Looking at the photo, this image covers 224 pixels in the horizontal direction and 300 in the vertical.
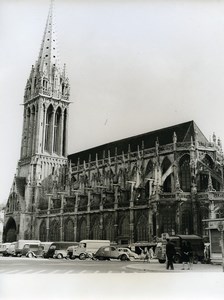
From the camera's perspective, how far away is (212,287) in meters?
14.9

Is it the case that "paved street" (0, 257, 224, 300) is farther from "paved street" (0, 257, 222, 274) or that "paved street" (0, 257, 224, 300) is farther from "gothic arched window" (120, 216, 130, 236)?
"gothic arched window" (120, 216, 130, 236)

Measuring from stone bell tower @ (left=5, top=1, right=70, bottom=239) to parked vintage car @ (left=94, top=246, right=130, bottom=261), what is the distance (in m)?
33.1

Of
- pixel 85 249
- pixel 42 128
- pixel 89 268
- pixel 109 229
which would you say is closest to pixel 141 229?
pixel 109 229

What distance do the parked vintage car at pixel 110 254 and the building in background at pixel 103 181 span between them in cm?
907

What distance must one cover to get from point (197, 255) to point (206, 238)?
29.0 ft

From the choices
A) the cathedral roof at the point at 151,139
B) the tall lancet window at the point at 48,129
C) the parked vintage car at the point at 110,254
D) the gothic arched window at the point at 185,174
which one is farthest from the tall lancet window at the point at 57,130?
the parked vintage car at the point at 110,254

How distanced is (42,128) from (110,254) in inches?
1551

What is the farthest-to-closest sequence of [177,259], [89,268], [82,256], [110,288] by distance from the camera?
[82,256] < [177,259] < [89,268] < [110,288]

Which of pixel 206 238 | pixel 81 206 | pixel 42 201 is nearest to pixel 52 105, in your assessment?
pixel 42 201

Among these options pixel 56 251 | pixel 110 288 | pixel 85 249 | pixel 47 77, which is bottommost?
pixel 110 288

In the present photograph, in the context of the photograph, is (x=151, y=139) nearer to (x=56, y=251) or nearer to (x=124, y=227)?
(x=124, y=227)

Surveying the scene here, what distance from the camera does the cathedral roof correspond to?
51.1m

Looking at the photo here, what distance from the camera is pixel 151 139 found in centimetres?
5825

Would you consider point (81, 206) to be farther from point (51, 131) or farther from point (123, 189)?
point (51, 131)
